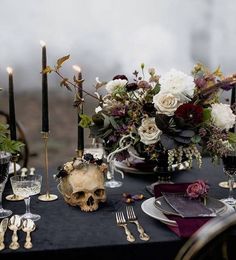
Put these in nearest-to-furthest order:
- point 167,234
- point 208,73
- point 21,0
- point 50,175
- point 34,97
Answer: point 167,234, point 208,73, point 50,175, point 21,0, point 34,97

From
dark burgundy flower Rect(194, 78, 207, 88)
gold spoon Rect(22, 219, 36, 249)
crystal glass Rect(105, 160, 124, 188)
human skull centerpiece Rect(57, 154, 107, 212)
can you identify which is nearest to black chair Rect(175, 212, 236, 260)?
gold spoon Rect(22, 219, 36, 249)

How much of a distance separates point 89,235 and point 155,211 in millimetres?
198

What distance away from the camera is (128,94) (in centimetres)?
130

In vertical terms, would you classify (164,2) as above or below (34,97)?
above

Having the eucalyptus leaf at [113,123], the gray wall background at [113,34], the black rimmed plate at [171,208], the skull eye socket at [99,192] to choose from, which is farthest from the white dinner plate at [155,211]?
the gray wall background at [113,34]

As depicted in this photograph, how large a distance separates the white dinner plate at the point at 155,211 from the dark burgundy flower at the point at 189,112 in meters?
0.24

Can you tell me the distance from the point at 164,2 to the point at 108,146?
156 centimetres

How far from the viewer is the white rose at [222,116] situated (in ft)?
4.07

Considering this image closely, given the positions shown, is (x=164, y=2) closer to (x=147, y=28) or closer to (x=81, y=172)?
(x=147, y=28)

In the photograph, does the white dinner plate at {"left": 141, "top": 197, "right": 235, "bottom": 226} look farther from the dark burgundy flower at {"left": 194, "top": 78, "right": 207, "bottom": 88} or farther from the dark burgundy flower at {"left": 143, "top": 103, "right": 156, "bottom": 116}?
the dark burgundy flower at {"left": 194, "top": 78, "right": 207, "bottom": 88}

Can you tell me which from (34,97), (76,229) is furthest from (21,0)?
(76,229)

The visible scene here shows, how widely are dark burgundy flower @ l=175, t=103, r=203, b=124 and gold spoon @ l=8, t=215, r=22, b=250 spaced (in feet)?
1.59

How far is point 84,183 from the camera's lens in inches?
46.9

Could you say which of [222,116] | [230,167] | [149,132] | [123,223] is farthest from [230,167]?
[123,223]
